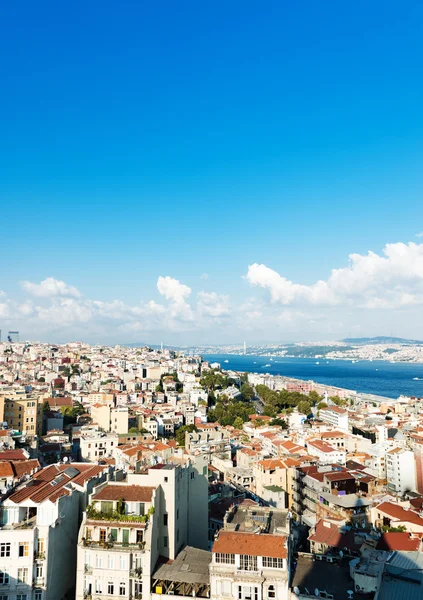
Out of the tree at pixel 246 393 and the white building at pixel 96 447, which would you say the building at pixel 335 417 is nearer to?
the tree at pixel 246 393

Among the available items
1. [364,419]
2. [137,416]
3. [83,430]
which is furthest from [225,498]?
[364,419]

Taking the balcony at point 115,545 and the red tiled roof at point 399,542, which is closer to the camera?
the balcony at point 115,545

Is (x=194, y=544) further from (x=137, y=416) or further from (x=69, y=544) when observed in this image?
(x=137, y=416)

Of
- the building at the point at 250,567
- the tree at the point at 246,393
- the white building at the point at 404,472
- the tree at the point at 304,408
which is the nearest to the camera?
the building at the point at 250,567

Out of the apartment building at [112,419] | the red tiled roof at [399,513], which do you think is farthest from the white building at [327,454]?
the apartment building at [112,419]

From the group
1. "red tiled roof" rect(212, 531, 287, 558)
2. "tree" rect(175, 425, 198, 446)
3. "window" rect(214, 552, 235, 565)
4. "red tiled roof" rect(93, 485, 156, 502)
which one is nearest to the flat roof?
"window" rect(214, 552, 235, 565)

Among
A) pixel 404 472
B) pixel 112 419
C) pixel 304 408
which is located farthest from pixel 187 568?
pixel 304 408
